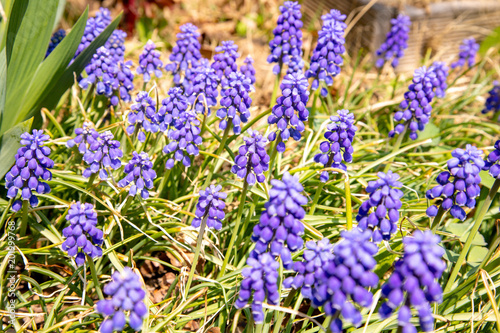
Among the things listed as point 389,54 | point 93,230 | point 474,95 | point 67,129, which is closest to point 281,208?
point 93,230

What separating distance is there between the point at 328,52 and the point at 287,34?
504 millimetres

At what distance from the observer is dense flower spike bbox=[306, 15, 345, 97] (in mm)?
4605

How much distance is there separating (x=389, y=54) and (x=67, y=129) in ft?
14.1

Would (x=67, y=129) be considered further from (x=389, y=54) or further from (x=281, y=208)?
(x=389, y=54)

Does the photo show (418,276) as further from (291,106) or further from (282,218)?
(291,106)

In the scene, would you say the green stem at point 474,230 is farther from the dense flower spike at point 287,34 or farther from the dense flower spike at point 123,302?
the dense flower spike at point 123,302

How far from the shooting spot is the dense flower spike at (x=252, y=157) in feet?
11.1

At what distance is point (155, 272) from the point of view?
4.62m

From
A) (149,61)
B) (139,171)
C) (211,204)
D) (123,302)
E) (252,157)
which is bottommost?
(123,302)

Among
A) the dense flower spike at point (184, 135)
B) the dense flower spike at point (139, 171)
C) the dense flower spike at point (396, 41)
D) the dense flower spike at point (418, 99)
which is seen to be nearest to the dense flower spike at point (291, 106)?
the dense flower spike at point (184, 135)

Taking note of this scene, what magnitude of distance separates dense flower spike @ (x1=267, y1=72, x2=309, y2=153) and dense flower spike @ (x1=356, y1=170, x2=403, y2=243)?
92cm

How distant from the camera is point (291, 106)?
375cm

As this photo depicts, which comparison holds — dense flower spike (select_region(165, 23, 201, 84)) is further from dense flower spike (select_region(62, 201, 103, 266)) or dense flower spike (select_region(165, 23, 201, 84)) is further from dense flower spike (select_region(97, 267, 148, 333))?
dense flower spike (select_region(97, 267, 148, 333))

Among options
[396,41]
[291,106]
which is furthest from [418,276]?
[396,41]
